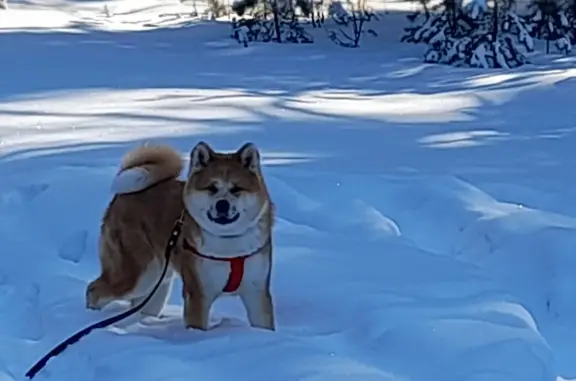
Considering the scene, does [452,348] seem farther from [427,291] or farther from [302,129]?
[302,129]

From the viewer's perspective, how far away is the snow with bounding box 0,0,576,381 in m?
3.94

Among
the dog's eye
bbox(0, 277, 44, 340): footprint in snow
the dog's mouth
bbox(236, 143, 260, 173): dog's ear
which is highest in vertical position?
bbox(236, 143, 260, 173): dog's ear

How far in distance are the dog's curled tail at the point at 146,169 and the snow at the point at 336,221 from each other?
0.12 ft

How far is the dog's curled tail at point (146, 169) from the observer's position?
14.3 feet

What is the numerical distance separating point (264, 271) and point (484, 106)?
320 inches

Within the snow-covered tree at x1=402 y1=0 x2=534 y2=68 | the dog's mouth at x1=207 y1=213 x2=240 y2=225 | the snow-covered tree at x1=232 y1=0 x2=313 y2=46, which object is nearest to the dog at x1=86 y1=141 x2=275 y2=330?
the dog's mouth at x1=207 y1=213 x2=240 y2=225

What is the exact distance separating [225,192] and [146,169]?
1.98 ft

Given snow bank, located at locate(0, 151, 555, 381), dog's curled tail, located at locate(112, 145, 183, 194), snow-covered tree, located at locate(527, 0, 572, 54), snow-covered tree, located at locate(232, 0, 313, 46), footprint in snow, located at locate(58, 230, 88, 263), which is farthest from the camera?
snow-covered tree, located at locate(232, 0, 313, 46)

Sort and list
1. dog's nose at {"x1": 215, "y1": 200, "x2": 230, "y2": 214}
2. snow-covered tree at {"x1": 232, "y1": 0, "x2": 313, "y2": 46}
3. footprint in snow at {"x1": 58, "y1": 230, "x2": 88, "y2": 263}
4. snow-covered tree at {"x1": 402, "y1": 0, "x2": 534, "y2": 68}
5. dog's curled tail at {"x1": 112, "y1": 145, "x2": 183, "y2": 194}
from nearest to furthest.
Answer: dog's nose at {"x1": 215, "y1": 200, "x2": 230, "y2": 214} → dog's curled tail at {"x1": 112, "y1": 145, "x2": 183, "y2": 194} → footprint in snow at {"x1": 58, "y1": 230, "x2": 88, "y2": 263} → snow-covered tree at {"x1": 402, "y1": 0, "x2": 534, "y2": 68} → snow-covered tree at {"x1": 232, "y1": 0, "x2": 313, "y2": 46}

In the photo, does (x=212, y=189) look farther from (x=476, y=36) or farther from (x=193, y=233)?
(x=476, y=36)

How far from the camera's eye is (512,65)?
1602 centimetres

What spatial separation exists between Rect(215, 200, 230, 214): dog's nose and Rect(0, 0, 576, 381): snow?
0.50 m

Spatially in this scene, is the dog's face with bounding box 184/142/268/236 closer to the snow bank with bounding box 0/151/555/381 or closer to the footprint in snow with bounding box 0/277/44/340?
the snow bank with bounding box 0/151/555/381

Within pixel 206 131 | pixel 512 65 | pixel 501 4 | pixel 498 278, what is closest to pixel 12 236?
pixel 498 278
